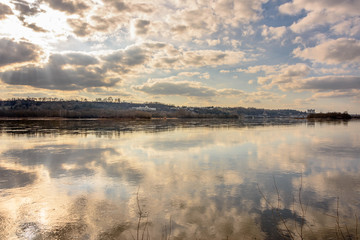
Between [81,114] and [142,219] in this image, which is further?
[81,114]

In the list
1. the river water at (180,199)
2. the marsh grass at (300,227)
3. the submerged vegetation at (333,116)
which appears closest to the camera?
the marsh grass at (300,227)

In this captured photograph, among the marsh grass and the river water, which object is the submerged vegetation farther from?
the marsh grass

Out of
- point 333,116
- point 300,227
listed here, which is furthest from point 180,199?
point 333,116

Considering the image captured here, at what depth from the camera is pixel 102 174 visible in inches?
355

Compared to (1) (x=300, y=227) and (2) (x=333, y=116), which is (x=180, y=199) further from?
(2) (x=333, y=116)

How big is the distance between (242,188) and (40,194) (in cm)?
616

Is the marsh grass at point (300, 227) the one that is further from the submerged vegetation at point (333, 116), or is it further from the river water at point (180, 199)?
the submerged vegetation at point (333, 116)

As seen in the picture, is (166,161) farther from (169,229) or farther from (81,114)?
(81,114)

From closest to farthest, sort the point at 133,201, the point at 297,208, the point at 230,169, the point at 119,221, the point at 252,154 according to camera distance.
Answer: the point at 119,221, the point at 297,208, the point at 133,201, the point at 230,169, the point at 252,154

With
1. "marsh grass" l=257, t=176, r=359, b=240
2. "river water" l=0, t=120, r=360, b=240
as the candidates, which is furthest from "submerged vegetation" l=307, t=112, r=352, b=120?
"marsh grass" l=257, t=176, r=359, b=240

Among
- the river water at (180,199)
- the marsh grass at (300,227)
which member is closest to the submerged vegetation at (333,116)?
the river water at (180,199)

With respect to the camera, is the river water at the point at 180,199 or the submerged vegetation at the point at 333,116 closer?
the river water at the point at 180,199

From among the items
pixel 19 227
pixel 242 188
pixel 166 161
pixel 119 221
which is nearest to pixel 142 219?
pixel 119 221

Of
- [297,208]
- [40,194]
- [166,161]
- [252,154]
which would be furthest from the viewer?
[252,154]
